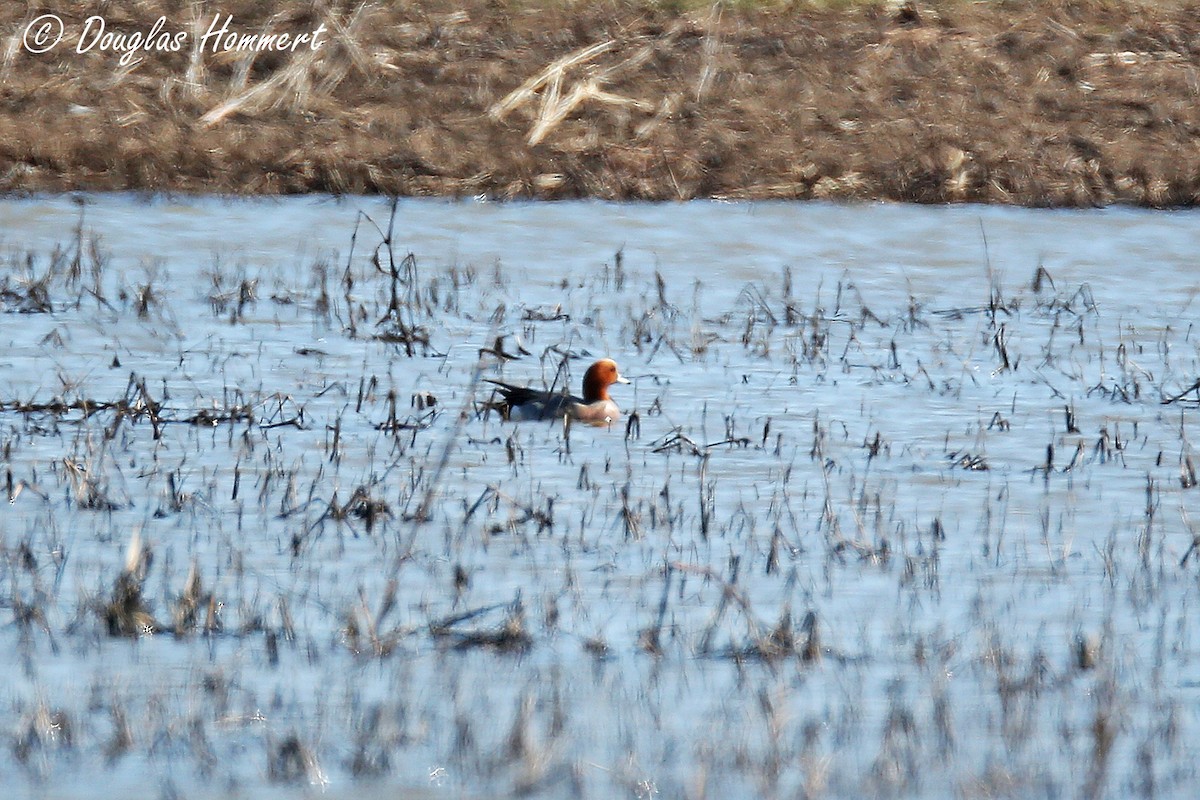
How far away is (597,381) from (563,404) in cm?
48

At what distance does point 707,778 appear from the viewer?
4.59 meters

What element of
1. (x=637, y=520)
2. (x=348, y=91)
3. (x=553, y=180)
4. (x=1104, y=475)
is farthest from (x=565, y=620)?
(x=348, y=91)

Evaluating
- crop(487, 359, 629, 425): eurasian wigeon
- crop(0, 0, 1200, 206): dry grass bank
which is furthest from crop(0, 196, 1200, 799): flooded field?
crop(0, 0, 1200, 206): dry grass bank

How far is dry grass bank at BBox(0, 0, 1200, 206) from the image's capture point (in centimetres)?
1845

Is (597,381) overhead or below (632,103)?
below

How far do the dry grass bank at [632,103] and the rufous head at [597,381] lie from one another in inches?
338

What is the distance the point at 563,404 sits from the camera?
916cm

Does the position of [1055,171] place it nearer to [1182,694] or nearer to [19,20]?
[19,20]

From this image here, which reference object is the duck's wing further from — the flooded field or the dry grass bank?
the dry grass bank
